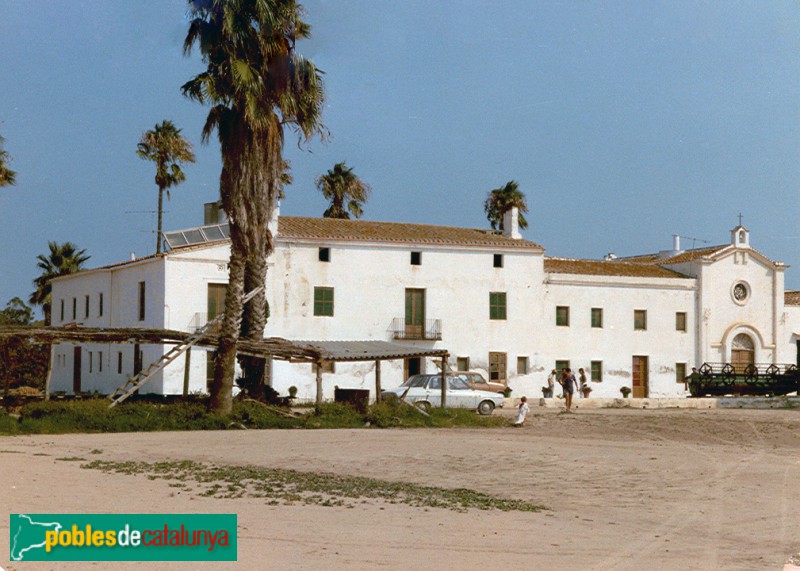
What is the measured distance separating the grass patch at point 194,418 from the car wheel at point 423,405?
0.29 m

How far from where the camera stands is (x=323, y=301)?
4384 cm

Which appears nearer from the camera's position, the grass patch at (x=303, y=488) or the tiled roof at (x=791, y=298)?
the grass patch at (x=303, y=488)

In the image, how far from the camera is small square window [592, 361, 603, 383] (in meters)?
49.6

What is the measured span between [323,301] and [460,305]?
649 cm

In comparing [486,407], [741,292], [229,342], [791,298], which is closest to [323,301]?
[486,407]

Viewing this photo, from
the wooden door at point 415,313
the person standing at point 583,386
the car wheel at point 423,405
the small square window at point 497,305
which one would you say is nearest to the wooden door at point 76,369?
the wooden door at point 415,313

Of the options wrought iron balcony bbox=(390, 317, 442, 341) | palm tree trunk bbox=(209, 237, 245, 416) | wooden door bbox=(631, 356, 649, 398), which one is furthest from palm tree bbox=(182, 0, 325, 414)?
wooden door bbox=(631, 356, 649, 398)

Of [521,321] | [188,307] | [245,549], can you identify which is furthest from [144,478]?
[521,321]

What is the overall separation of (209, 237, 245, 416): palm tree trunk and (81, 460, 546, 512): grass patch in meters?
9.66

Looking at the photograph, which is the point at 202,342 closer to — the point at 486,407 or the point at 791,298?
the point at 486,407

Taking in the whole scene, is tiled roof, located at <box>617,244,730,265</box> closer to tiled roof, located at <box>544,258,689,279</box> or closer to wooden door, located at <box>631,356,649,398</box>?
tiled roof, located at <box>544,258,689,279</box>

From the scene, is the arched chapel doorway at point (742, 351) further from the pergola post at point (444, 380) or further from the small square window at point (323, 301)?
the pergola post at point (444, 380)

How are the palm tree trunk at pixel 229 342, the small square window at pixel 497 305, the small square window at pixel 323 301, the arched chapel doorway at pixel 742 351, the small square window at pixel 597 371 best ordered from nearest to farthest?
the palm tree trunk at pixel 229 342 < the small square window at pixel 323 301 < the small square window at pixel 497 305 < the small square window at pixel 597 371 < the arched chapel doorway at pixel 742 351

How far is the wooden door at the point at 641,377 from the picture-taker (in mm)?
50719
